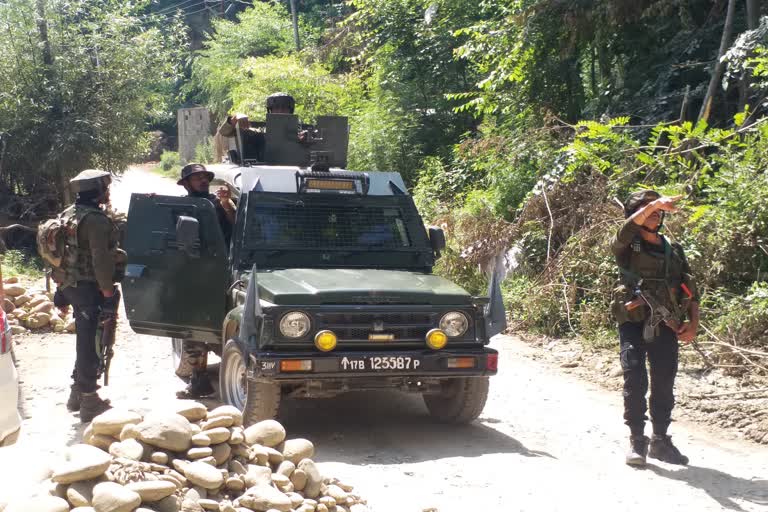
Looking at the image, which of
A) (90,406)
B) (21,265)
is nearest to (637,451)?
(90,406)

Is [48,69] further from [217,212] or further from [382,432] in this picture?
[382,432]

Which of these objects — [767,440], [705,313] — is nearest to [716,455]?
[767,440]

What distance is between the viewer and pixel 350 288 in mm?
6676

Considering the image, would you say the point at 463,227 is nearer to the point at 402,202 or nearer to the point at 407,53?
the point at 402,202

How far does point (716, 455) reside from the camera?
272 inches

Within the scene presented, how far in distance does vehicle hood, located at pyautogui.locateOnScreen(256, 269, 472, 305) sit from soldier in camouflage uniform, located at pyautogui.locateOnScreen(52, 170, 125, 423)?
1.23m

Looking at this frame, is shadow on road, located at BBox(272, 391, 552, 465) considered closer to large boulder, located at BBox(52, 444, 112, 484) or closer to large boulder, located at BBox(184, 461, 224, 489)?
large boulder, located at BBox(184, 461, 224, 489)

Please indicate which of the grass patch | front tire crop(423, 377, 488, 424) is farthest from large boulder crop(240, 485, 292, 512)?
the grass patch

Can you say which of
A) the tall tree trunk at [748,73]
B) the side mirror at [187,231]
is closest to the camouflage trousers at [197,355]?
the side mirror at [187,231]

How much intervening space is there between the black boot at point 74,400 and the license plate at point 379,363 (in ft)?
8.14

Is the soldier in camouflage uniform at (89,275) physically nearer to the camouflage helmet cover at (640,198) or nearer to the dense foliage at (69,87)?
the camouflage helmet cover at (640,198)

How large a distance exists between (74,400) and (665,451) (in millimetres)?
4603

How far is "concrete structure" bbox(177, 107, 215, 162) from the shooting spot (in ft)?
130

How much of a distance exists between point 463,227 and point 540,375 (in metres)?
4.57
